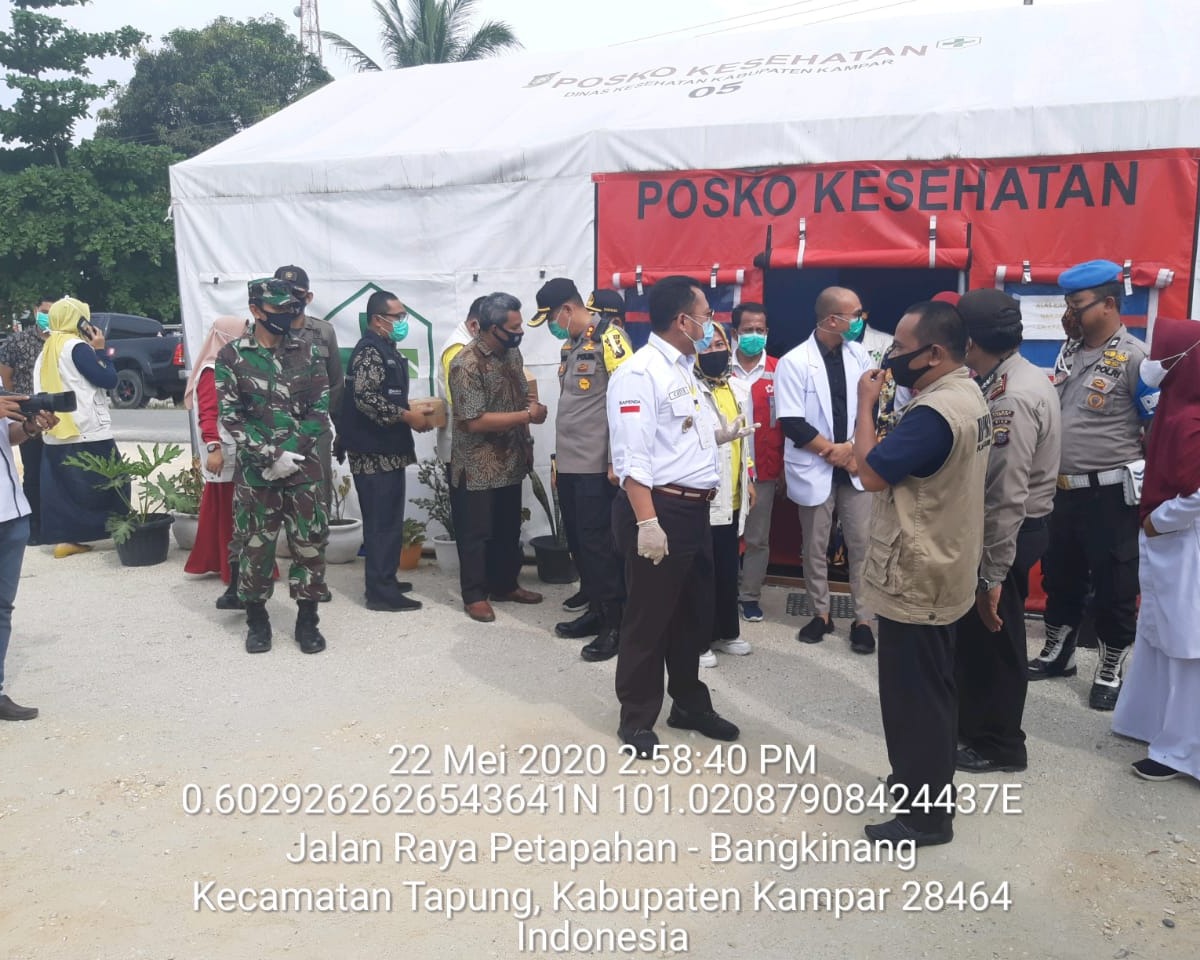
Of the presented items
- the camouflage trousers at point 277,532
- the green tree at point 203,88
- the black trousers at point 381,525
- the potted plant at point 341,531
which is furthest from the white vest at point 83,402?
the green tree at point 203,88

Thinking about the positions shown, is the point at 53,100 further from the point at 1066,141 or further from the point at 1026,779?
the point at 1026,779

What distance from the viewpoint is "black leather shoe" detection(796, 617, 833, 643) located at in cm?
563

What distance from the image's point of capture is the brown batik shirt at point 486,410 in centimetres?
579

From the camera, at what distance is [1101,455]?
4594 millimetres

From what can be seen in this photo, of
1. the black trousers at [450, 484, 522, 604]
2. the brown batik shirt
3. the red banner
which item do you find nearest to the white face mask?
the red banner

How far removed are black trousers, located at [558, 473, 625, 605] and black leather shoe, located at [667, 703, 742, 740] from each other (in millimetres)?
1036

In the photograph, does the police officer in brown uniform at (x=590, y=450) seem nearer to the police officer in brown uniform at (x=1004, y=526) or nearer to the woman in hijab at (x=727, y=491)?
the woman in hijab at (x=727, y=491)

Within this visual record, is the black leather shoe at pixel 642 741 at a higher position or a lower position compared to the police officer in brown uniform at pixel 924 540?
lower

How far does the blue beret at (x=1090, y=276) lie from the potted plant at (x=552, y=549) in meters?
3.30

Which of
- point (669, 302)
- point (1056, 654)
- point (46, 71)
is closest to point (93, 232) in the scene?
point (46, 71)

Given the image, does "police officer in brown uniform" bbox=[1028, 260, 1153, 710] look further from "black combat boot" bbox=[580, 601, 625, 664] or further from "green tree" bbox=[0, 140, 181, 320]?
"green tree" bbox=[0, 140, 181, 320]

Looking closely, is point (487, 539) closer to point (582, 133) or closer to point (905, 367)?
point (582, 133)

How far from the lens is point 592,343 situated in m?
5.45

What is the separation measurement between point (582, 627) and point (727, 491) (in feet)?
4.23
